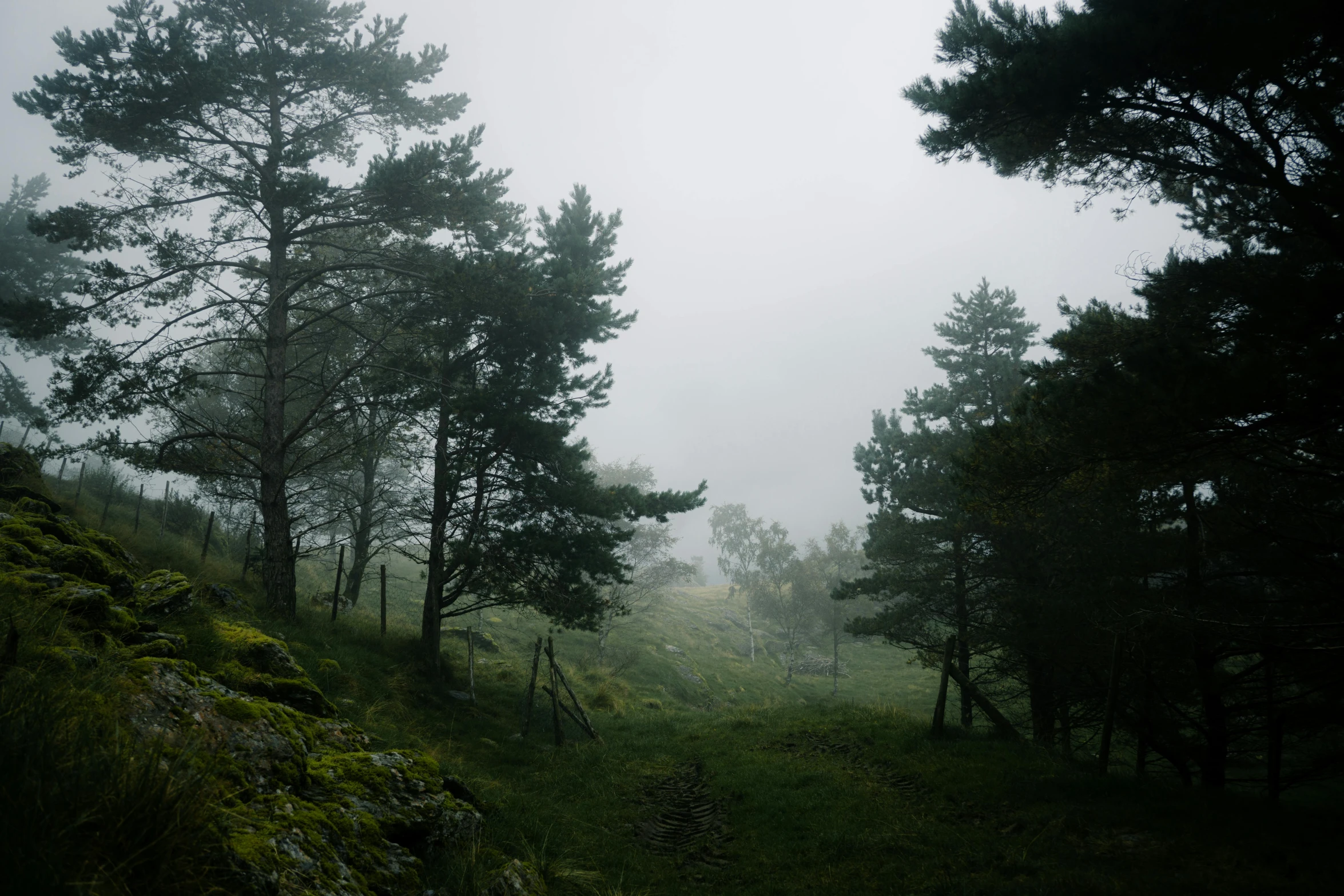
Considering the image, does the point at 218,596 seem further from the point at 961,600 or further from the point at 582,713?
the point at 961,600

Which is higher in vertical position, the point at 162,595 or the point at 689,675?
the point at 162,595

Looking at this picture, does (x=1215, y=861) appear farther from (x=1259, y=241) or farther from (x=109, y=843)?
(x=109, y=843)

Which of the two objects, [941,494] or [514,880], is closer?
[514,880]

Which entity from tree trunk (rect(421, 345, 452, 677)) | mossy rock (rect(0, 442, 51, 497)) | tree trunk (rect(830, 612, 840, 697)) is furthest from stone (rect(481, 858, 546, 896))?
tree trunk (rect(830, 612, 840, 697))

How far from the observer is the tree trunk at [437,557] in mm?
14859

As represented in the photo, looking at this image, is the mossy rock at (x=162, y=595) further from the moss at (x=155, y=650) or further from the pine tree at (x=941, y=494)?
the pine tree at (x=941, y=494)

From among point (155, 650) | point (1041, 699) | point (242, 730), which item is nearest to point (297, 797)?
point (242, 730)

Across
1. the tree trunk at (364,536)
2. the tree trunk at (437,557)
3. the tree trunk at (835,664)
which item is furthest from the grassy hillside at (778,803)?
the tree trunk at (835,664)

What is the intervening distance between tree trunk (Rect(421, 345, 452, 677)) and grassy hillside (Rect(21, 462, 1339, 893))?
1.76 ft

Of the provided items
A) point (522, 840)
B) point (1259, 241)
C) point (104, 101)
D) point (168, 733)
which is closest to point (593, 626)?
point (522, 840)

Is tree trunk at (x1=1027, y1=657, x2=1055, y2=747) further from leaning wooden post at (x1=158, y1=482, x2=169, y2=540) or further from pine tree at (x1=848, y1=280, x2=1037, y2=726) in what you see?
leaning wooden post at (x1=158, y1=482, x2=169, y2=540)

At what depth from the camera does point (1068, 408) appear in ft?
23.0

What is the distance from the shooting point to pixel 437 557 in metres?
15.0

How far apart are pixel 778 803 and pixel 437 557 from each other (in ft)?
33.2
